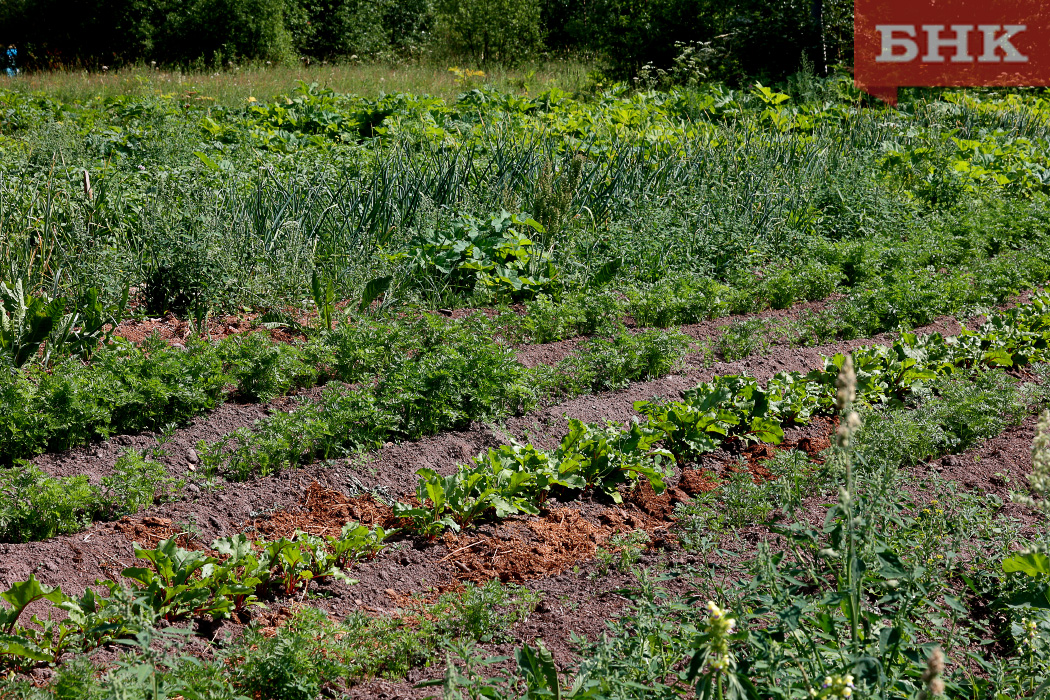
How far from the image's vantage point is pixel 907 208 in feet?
28.6

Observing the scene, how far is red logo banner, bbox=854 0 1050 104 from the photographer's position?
587 inches

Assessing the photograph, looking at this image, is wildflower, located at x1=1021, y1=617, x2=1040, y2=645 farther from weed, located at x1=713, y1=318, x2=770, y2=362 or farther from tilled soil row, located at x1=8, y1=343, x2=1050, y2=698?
weed, located at x1=713, y1=318, x2=770, y2=362

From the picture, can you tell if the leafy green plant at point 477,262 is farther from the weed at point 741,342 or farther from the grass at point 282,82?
the grass at point 282,82

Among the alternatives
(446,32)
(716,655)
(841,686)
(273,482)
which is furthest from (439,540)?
(446,32)

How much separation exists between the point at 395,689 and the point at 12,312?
3.65 metres

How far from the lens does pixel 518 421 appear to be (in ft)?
15.7

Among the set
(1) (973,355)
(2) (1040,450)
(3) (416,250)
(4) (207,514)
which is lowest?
(1) (973,355)

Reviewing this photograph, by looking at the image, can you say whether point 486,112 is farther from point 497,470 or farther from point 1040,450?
point 1040,450

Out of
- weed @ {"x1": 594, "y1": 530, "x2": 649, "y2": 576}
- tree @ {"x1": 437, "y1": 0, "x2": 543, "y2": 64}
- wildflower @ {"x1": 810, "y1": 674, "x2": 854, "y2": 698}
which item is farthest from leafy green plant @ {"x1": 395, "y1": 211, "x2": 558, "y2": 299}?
tree @ {"x1": 437, "y1": 0, "x2": 543, "y2": 64}

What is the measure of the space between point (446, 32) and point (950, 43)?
13.3 meters

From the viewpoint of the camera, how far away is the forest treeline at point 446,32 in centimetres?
1527

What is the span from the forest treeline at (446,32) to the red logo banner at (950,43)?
23.2 inches

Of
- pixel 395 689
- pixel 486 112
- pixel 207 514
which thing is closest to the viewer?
pixel 395 689

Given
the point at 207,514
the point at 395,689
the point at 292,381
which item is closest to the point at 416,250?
the point at 292,381
